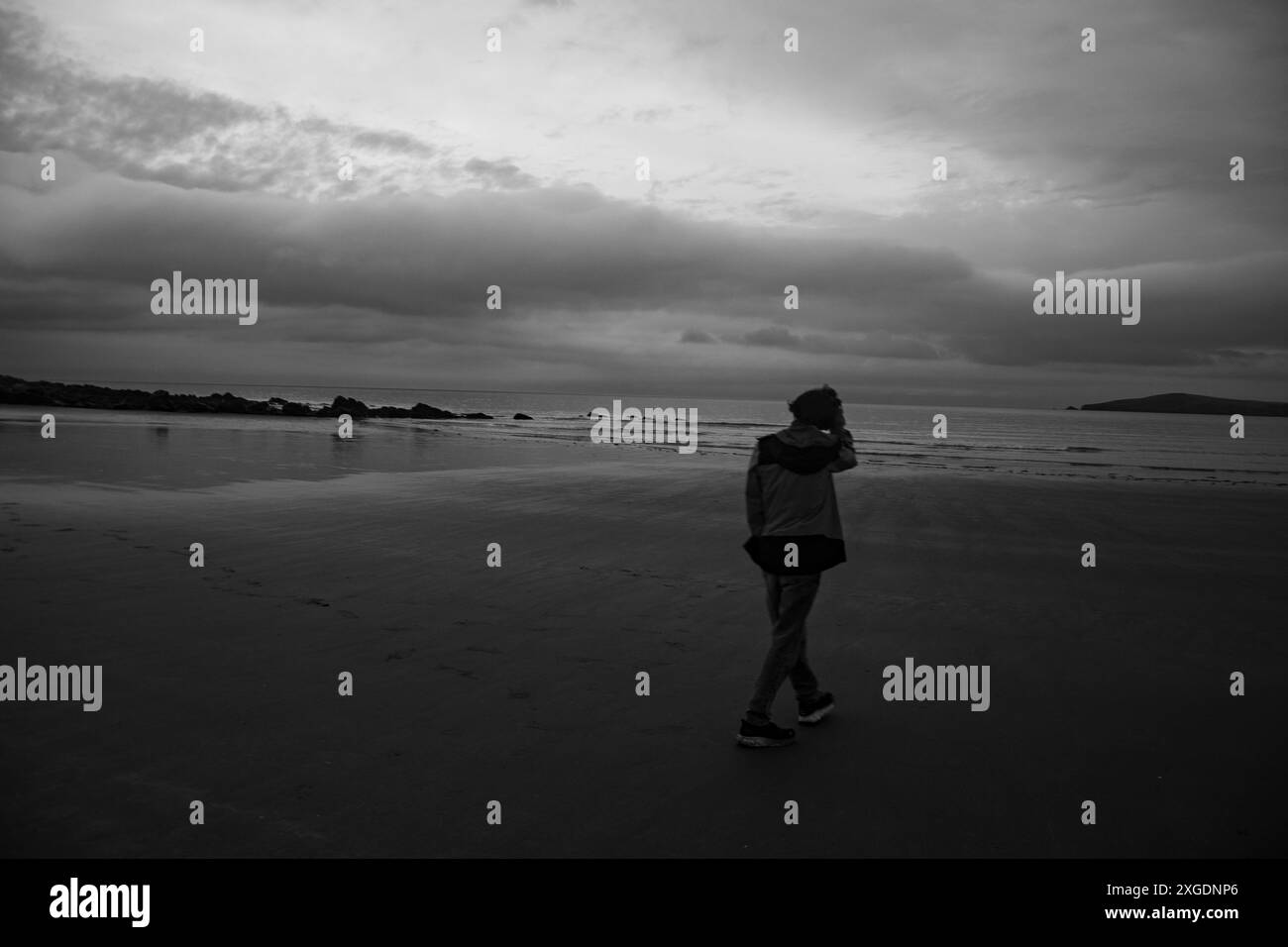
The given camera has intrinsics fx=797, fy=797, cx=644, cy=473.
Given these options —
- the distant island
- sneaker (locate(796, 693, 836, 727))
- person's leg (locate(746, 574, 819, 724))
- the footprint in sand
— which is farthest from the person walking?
the distant island

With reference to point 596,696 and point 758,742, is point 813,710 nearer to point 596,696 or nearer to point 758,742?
point 758,742

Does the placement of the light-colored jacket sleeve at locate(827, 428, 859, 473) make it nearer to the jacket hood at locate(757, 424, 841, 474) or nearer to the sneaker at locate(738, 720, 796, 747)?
the jacket hood at locate(757, 424, 841, 474)

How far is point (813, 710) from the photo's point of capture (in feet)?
18.7

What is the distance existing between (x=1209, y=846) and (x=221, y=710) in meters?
6.10

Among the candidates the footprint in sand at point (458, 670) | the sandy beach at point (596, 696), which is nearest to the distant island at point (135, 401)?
the sandy beach at point (596, 696)

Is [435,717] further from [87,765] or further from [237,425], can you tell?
[237,425]

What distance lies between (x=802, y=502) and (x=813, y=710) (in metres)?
1.53

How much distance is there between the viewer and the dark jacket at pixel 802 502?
5.38 m

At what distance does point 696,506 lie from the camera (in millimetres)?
16328

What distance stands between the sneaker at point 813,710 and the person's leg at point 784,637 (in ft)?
1.20

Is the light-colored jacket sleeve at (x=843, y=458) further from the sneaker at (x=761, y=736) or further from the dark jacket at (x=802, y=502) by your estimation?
the sneaker at (x=761, y=736)

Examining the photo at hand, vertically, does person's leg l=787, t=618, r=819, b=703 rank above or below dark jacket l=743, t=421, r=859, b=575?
below

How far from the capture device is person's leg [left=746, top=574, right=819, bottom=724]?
5.30 m
